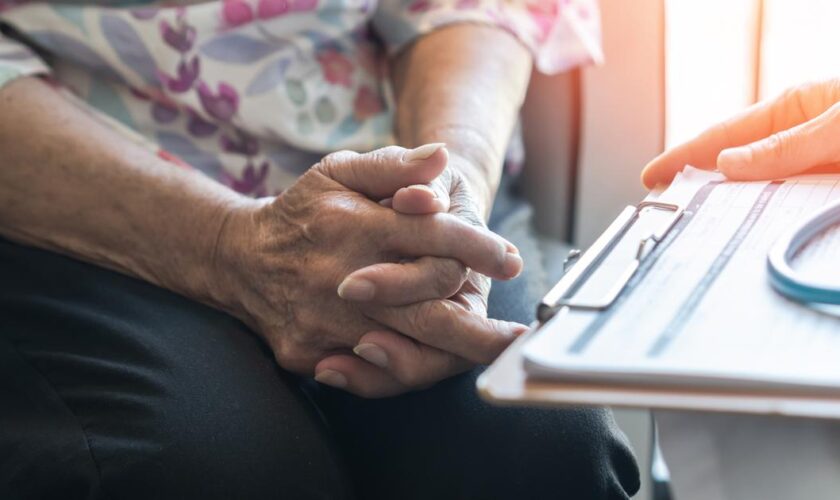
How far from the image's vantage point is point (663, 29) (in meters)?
1.08

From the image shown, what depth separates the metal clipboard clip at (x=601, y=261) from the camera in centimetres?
52

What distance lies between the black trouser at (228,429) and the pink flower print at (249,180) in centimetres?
22

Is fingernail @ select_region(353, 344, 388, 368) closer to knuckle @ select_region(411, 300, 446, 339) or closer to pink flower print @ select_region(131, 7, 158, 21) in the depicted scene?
knuckle @ select_region(411, 300, 446, 339)

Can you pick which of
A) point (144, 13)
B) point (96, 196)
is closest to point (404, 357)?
point (96, 196)

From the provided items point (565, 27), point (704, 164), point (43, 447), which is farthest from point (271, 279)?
point (565, 27)

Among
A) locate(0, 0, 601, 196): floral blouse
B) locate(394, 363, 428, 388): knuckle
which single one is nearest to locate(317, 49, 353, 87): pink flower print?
locate(0, 0, 601, 196): floral blouse

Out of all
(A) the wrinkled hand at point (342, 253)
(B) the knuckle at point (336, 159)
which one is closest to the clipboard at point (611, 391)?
(A) the wrinkled hand at point (342, 253)

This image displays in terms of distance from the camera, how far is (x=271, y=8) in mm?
899

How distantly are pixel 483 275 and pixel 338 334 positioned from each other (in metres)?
0.12

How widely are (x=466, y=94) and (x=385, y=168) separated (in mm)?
277

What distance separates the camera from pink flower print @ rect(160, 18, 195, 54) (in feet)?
2.95

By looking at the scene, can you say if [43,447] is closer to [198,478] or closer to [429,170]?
[198,478]

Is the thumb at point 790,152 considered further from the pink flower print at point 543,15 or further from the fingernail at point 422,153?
the pink flower print at point 543,15

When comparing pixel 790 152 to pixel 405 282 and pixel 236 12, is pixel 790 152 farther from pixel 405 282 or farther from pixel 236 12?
pixel 236 12
